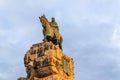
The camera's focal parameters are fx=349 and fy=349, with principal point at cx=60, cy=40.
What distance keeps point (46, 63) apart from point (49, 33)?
260 cm

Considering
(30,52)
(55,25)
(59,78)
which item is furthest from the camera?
(55,25)

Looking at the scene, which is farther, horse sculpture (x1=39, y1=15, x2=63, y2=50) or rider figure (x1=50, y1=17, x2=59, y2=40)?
rider figure (x1=50, y1=17, x2=59, y2=40)

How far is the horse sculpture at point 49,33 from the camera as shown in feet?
77.5

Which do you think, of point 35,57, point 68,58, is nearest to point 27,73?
point 35,57

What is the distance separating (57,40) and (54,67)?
292cm

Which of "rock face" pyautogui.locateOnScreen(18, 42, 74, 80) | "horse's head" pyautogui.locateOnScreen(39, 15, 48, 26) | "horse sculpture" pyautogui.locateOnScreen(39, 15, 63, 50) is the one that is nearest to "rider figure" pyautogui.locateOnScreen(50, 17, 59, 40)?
"horse sculpture" pyautogui.locateOnScreen(39, 15, 63, 50)

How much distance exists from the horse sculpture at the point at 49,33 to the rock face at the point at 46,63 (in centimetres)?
87

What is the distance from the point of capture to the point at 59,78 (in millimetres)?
21469

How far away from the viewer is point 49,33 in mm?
23656

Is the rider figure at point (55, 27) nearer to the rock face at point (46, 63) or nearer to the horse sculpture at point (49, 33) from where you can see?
the horse sculpture at point (49, 33)

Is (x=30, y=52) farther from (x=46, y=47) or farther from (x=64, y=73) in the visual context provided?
(x=64, y=73)

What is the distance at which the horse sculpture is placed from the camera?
77.5 ft

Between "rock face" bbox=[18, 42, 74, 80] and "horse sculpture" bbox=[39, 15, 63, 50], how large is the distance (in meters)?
0.87

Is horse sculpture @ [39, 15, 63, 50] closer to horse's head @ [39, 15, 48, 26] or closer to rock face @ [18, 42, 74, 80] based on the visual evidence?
horse's head @ [39, 15, 48, 26]
